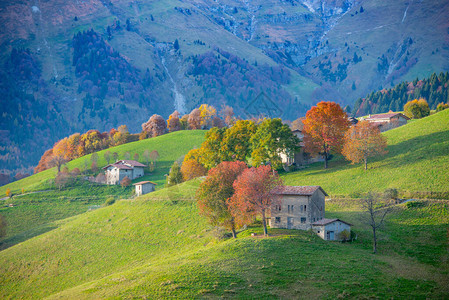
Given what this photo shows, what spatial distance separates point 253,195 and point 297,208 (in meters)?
6.61

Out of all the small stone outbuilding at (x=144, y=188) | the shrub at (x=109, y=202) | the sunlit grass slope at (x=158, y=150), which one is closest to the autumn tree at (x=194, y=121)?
the sunlit grass slope at (x=158, y=150)

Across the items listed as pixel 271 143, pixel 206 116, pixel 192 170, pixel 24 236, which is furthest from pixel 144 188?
pixel 206 116

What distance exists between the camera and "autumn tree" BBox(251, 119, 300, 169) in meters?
73.3

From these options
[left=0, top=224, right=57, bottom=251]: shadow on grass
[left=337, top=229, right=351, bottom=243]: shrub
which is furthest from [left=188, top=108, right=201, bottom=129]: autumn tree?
[left=337, top=229, right=351, bottom=243]: shrub

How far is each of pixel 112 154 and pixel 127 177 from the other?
2559 centimetres

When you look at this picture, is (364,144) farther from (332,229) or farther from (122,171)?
(122,171)

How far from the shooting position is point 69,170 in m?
116

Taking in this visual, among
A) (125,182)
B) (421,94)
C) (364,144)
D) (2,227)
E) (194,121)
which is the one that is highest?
(421,94)

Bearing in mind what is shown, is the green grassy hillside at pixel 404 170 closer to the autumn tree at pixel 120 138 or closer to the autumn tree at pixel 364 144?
the autumn tree at pixel 364 144

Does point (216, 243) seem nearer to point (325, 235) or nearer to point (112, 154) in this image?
point (325, 235)

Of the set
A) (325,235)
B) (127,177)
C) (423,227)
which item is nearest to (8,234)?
(127,177)

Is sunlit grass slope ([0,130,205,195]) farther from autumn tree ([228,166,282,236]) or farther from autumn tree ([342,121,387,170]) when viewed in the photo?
autumn tree ([228,166,282,236])

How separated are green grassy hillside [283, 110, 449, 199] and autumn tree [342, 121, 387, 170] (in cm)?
221

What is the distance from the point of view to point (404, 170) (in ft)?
205
